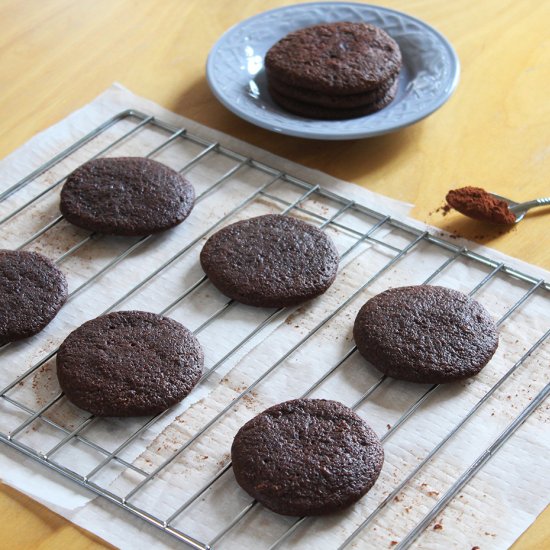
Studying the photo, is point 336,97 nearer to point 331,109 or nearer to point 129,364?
point 331,109

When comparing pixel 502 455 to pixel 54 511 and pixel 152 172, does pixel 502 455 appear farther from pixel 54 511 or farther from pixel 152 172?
pixel 152 172

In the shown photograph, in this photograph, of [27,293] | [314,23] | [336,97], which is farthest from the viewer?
[314,23]

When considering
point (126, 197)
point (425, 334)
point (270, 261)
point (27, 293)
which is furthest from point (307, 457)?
point (126, 197)

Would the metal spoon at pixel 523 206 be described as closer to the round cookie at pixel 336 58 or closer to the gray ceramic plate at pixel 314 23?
the gray ceramic plate at pixel 314 23

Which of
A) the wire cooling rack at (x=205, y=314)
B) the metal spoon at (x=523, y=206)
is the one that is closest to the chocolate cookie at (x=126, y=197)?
the wire cooling rack at (x=205, y=314)

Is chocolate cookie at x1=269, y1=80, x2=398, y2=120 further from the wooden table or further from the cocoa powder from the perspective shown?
the cocoa powder

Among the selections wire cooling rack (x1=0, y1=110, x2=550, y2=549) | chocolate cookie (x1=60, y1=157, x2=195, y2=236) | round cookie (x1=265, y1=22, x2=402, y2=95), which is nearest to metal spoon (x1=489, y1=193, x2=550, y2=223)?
wire cooling rack (x1=0, y1=110, x2=550, y2=549)
